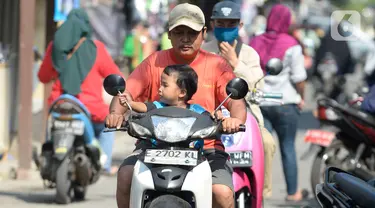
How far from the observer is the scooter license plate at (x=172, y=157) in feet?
18.7

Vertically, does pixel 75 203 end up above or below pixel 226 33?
below

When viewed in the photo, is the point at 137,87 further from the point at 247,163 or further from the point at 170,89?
the point at 247,163

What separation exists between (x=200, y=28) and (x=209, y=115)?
2.31 ft

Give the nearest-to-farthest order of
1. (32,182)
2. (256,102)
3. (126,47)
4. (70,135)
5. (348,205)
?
(348,205) → (256,102) → (70,135) → (32,182) → (126,47)

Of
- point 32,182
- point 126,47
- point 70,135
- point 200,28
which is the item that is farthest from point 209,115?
point 126,47

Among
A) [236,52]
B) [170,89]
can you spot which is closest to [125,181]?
[170,89]

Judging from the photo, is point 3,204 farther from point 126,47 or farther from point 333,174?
point 126,47

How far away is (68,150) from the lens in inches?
392

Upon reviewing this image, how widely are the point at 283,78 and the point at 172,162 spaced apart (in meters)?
4.94

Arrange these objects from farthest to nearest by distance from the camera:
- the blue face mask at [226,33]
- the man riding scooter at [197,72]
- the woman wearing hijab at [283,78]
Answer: the woman wearing hijab at [283,78], the blue face mask at [226,33], the man riding scooter at [197,72]

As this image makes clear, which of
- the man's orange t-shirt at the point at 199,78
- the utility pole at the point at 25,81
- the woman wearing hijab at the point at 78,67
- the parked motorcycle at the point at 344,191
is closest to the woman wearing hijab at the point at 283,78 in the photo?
the woman wearing hijab at the point at 78,67

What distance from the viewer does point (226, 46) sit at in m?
8.23

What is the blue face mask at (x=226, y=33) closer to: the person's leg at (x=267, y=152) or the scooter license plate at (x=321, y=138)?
the person's leg at (x=267, y=152)

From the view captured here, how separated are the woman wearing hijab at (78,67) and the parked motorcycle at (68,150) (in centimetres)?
27
